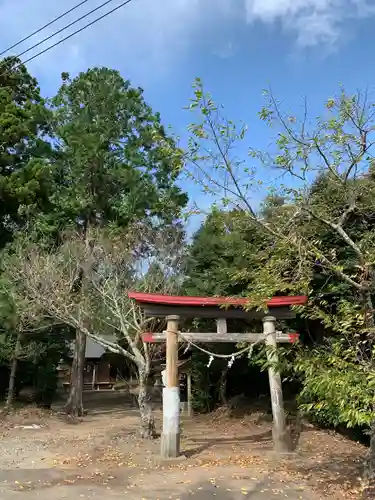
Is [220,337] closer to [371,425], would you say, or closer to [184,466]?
[184,466]

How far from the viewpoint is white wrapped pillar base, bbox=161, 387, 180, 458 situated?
923 cm

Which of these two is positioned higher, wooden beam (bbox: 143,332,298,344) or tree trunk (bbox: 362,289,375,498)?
wooden beam (bbox: 143,332,298,344)

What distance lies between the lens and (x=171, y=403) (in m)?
9.62

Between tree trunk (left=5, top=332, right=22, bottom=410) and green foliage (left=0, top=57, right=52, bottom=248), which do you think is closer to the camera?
tree trunk (left=5, top=332, right=22, bottom=410)

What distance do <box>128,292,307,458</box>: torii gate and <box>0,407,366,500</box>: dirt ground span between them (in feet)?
1.68

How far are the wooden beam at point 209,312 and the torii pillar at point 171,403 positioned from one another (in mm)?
222

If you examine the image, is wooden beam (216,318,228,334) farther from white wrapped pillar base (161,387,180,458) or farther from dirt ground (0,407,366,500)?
dirt ground (0,407,366,500)

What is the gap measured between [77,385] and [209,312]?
373 inches

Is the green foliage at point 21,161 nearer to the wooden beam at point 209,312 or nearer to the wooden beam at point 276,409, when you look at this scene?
the wooden beam at point 209,312

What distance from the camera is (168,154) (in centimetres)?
595

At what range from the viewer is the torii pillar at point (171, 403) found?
364 inches

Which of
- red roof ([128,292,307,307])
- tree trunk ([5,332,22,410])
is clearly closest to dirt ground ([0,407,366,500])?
red roof ([128,292,307,307])


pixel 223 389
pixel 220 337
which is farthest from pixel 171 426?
pixel 223 389

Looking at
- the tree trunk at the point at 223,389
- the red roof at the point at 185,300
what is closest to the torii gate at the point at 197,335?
the red roof at the point at 185,300
